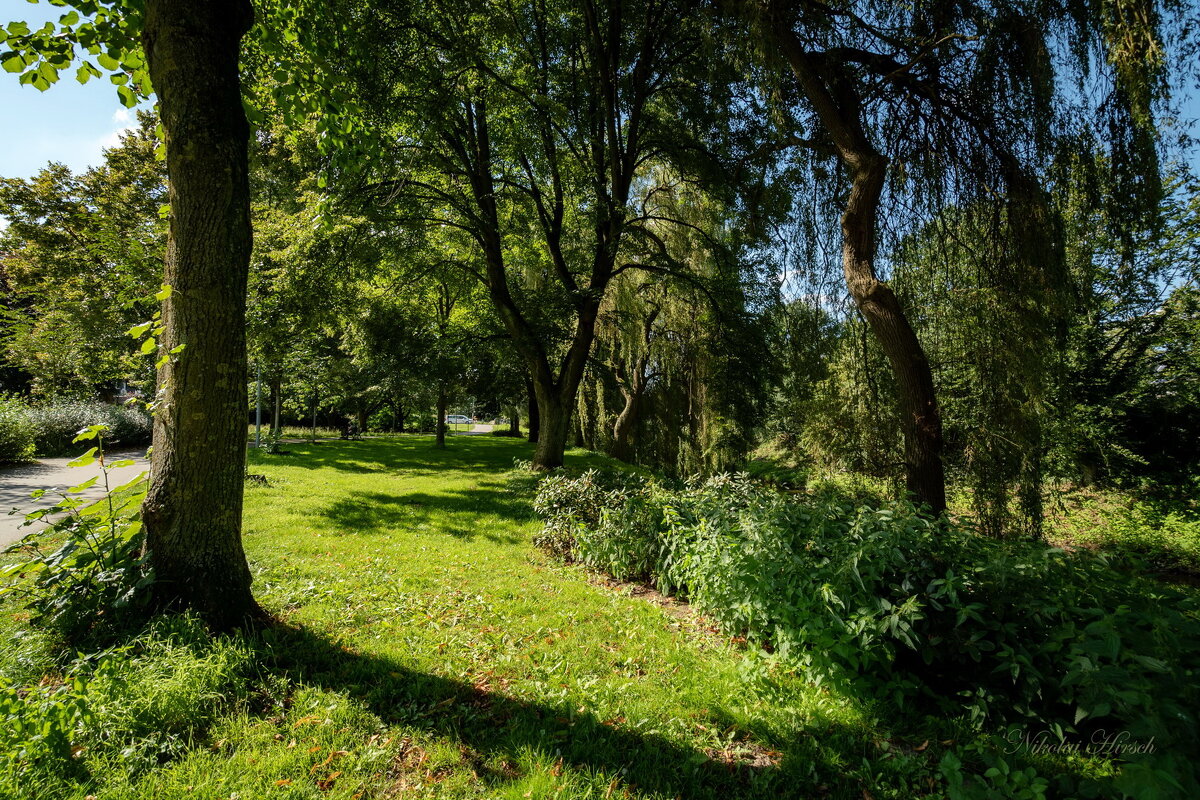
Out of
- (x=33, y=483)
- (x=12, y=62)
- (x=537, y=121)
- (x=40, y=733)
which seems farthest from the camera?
(x=537, y=121)

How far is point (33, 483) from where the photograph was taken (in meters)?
8.56

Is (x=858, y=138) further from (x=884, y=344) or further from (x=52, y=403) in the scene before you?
Result: (x=52, y=403)

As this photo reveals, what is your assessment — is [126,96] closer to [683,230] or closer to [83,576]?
[83,576]

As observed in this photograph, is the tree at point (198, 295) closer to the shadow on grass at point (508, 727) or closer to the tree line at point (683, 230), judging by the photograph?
the tree line at point (683, 230)

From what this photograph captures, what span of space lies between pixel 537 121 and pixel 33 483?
11038 millimetres

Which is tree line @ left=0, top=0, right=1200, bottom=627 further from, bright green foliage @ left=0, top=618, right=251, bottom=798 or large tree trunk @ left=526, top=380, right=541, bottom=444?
large tree trunk @ left=526, top=380, right=541, bottom=444

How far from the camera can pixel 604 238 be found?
1085cm

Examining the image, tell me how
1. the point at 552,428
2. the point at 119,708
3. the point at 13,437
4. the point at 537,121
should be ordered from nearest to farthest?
1. the point at 119,708
2. the point at 537,121
3. the point at 13,437
4. the point at 552,428

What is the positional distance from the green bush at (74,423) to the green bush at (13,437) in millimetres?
897

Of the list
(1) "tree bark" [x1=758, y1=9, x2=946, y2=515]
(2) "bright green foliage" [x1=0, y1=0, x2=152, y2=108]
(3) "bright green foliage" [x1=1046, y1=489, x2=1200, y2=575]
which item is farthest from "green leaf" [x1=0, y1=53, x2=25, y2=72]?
(3) "bright green foliage" [x1=1046, y1=489, x2=1200, y2=575]

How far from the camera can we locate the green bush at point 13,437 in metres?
10.2

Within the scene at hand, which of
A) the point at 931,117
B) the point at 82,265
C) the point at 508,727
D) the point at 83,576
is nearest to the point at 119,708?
the point at 83,576

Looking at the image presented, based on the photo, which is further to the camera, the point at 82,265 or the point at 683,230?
the point at 82,265

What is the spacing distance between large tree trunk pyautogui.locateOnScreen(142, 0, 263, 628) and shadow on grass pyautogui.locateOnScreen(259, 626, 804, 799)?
631 millimetres
